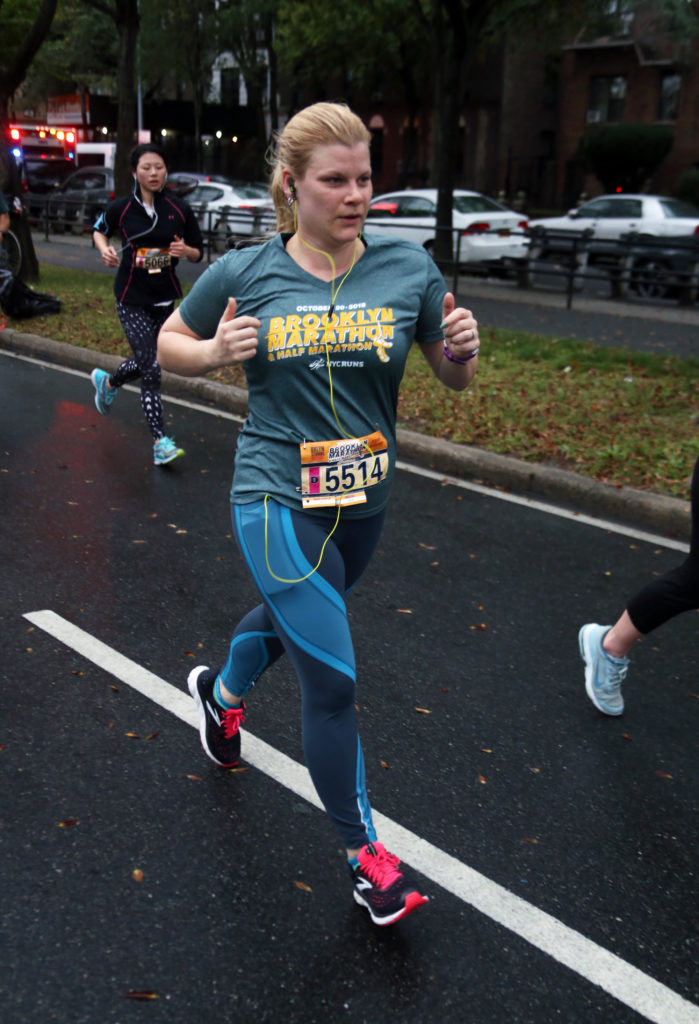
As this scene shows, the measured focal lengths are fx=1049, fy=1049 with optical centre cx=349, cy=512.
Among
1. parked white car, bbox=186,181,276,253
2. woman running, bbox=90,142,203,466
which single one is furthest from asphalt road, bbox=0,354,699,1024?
parked white car, bbox=186,181,276,253

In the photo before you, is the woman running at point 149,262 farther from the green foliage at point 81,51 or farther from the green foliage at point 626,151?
the green foliage at point 81,51

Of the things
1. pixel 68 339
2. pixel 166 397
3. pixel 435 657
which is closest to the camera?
pixel 435 657

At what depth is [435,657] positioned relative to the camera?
176 inches

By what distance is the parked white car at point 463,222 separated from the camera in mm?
19828

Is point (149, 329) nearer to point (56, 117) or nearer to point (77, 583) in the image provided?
point (77, 583)

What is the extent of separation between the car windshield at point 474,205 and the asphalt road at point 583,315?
2.68m

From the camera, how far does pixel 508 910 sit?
2.88 meters

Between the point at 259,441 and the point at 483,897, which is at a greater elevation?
the point at 259,441

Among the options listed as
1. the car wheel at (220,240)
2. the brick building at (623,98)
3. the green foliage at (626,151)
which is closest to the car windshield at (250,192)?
the car wheel at (220,240)

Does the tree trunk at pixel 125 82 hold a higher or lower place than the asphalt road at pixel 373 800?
higher

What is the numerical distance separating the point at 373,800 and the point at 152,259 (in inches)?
196

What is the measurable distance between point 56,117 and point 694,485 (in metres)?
58.5

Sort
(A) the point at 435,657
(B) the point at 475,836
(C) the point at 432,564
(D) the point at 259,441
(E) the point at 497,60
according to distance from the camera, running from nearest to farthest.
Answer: (D) the point at 259,441
(B) the point at 475,836
(A) the point at 435,657
(C) the point at 432,564
(E) the point at 497,60

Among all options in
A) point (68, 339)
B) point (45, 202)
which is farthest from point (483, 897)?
point (45, 202)
